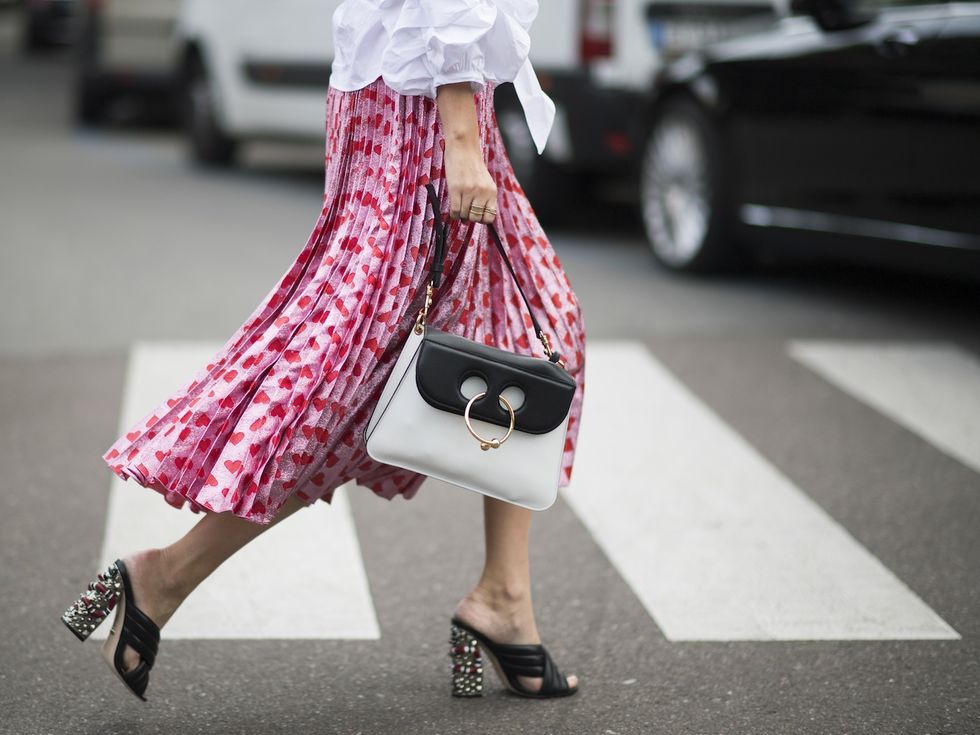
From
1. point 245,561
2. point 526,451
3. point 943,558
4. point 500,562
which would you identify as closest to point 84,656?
point 245,561

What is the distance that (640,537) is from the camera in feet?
13.3

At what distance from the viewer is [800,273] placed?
7.71m

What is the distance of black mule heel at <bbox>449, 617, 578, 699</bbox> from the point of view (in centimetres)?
299

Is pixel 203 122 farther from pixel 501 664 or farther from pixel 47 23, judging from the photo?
pixel 47 23

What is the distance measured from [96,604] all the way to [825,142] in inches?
177

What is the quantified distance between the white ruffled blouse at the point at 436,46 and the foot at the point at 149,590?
0.94 metres

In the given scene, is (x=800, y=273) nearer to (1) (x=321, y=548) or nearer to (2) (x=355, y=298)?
(1) (x=321, y=548)

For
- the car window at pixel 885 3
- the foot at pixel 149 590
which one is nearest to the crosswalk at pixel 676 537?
the foot at pixel 149 590

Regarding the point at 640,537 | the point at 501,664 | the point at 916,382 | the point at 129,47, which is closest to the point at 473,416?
the point at 501,664

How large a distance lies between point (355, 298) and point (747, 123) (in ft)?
15.1

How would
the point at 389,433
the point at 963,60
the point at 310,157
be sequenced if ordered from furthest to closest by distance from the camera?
the point at 310,157, the point at 963,60, the point at 389,433

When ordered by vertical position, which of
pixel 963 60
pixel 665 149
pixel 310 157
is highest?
pixel 963 60

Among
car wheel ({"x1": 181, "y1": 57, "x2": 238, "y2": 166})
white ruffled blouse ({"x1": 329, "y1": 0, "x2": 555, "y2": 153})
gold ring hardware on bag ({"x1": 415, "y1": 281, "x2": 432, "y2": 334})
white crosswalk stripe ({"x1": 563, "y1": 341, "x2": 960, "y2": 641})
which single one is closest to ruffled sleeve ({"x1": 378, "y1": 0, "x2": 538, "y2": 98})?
white ruffled blouse ({"x1": 329, "y1": 0, "x2": 555, "y2": 153})

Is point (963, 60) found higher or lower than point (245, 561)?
higher
